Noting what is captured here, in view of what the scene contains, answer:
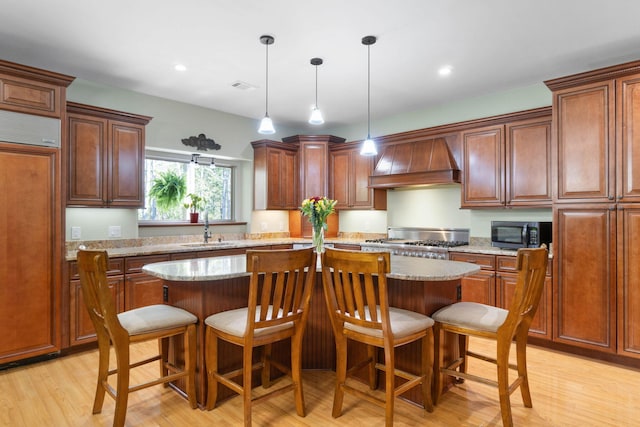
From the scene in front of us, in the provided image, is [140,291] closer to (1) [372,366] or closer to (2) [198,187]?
(2) [198,187]

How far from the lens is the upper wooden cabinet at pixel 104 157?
3.70 m

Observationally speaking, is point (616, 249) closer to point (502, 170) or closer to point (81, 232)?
point (502, 170)

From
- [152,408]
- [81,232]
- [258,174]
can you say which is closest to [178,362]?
[152,408]

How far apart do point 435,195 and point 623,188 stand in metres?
2.20

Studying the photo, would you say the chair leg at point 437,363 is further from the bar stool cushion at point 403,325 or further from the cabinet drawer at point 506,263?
the cabinet drawer at point 506,263

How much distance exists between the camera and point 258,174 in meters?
5.59

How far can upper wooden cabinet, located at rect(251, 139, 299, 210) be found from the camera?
5.50 meters

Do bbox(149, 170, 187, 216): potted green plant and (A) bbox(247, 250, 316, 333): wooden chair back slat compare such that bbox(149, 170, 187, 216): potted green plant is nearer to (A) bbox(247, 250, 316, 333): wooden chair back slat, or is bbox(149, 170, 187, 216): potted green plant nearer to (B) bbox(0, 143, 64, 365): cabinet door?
(B) bbox(0, 143, 64, 365): cabinet door

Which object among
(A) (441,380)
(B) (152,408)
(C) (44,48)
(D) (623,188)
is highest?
(C) (44,48)

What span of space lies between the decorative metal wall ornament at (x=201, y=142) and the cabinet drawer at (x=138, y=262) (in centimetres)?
170

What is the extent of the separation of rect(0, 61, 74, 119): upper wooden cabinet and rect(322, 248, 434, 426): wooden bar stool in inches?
111

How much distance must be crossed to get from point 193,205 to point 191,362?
10.0 feet

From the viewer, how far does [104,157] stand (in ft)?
12.8

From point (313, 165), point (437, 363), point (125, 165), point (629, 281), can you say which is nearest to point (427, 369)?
point (437, 363)
